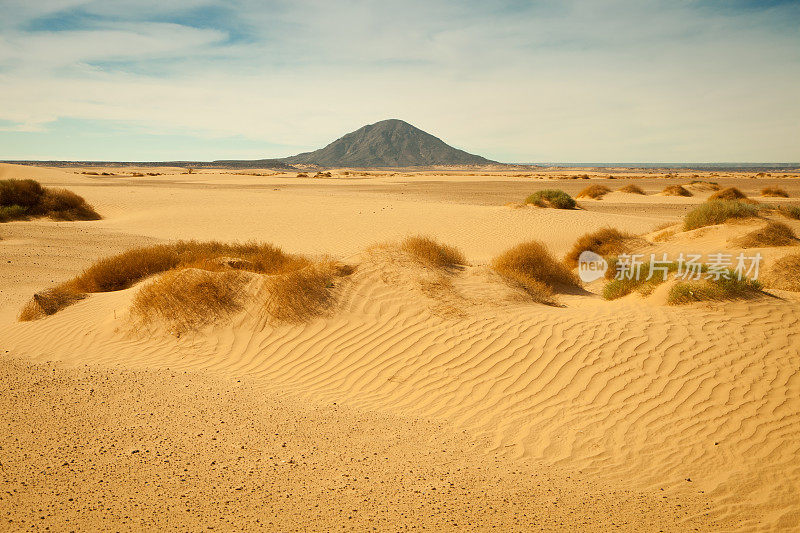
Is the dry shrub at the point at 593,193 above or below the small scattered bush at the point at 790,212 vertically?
above

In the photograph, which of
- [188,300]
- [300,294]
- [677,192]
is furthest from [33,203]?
[677,192]

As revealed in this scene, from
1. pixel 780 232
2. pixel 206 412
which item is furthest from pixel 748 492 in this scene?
pixel 780 232

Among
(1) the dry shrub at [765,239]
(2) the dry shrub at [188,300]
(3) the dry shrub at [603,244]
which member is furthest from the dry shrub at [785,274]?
(2) the dry shrub at [188,300]

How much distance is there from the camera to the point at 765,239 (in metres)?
13.8

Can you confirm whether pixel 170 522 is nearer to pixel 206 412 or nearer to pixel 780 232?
pixel 206 412

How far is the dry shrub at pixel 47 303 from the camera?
28.3 ft

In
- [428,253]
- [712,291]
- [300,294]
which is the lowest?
[300,294]

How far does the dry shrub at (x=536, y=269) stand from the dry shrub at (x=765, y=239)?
5.76 meters

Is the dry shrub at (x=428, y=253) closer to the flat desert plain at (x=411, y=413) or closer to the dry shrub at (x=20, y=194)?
the flat desert plain at (x=411, y=413)

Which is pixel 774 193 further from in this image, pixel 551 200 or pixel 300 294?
pixel 300 294

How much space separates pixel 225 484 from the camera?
4.00 m

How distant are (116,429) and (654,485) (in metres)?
4.95

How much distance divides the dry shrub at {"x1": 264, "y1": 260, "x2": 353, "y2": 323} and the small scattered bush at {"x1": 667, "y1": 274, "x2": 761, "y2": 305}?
5.46m

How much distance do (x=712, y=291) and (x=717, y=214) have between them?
10.2 metres
